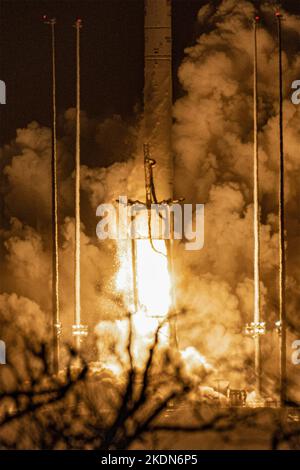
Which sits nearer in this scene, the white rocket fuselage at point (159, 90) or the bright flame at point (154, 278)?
the white rocket fuselage at point (159, 90)

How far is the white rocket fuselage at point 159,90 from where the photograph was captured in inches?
1510

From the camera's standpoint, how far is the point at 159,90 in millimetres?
38750

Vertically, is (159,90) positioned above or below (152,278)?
above

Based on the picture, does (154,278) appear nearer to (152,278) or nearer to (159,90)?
(152,278)

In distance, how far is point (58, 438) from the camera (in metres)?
27.4

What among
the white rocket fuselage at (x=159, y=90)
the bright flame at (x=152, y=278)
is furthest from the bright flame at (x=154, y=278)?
the white rocket fuselage at (x=159, y=90)

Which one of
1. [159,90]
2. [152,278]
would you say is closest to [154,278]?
[152,278]

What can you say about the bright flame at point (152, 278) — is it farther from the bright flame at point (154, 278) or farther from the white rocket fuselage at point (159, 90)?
the white rocket fuselage at point (159, 90)

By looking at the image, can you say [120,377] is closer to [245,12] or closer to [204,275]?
[204,275]

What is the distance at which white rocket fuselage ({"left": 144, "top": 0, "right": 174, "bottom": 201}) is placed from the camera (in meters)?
38.3

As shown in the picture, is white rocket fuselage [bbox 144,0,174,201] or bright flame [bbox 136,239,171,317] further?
bright flame [bbox 136,239,171,317]

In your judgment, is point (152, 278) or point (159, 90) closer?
point (159, 90)

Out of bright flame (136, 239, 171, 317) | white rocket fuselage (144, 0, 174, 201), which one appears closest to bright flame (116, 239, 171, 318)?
bright flame (136, 239, 171, 317)

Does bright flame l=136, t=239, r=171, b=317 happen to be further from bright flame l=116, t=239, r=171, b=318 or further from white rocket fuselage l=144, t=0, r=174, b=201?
white rocket fuselage l=144, t=0, r=174, b=201
